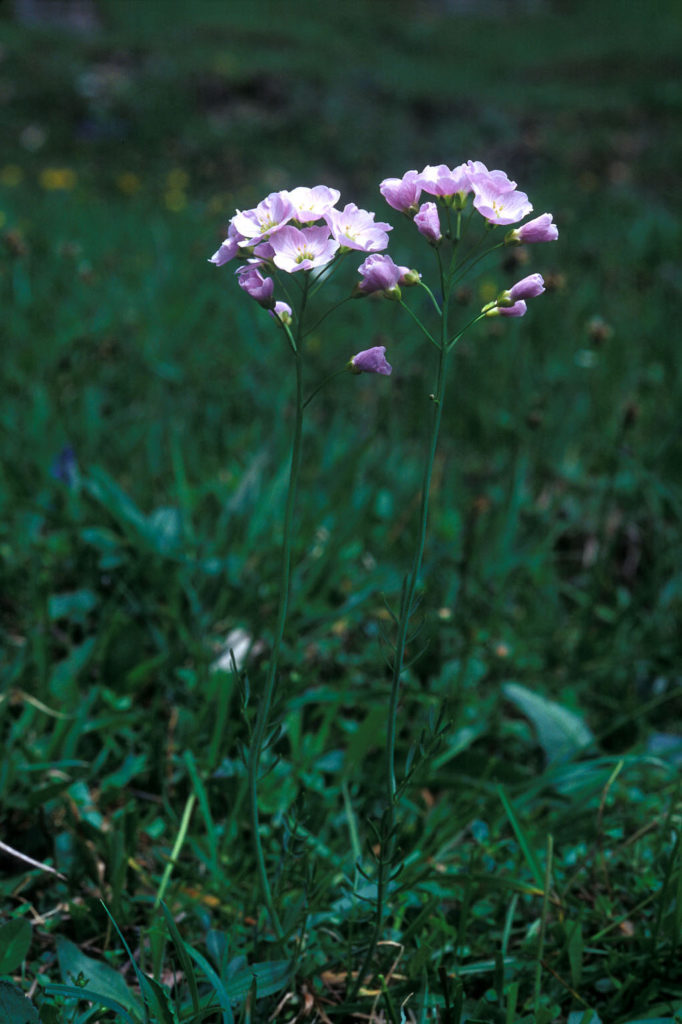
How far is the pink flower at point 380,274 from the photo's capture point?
989 millimetres

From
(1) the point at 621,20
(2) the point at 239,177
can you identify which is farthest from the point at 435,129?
(1) the point at 621,20

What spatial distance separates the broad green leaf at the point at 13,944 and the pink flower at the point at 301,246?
92 centimetres

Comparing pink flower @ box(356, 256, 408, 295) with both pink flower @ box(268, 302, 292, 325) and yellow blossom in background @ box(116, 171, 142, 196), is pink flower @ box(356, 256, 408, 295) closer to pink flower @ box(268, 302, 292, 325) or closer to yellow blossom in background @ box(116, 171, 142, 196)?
pink flower @ box(268, 302, 292, 325)

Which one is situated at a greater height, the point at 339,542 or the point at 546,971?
the point at 339,542

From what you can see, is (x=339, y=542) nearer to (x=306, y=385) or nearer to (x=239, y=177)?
(x=306, y=385)

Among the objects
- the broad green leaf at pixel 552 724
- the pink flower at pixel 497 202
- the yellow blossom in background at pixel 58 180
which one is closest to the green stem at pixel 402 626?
the pink flower at pixel 497 202

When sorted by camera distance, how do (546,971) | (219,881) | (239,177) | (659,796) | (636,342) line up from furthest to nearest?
(239,177) < (636,342) < (659,796) < (219,881) < (546,971)

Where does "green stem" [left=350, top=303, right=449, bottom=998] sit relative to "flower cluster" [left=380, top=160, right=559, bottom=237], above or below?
below

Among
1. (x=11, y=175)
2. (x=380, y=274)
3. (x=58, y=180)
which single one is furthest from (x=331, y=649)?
(x=11, y=175)

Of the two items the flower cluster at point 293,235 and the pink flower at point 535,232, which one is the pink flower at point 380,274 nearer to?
the flower cluster at point 293,235

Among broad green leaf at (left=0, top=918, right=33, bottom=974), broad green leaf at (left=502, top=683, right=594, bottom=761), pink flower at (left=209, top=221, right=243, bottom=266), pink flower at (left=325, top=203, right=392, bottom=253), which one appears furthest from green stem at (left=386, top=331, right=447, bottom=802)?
broad green leaf at (left=502, top=683, right=594, bottom=761)

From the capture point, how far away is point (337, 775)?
1.59m

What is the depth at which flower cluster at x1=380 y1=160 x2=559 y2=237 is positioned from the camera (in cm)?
97

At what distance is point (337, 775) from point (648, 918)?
57cm
